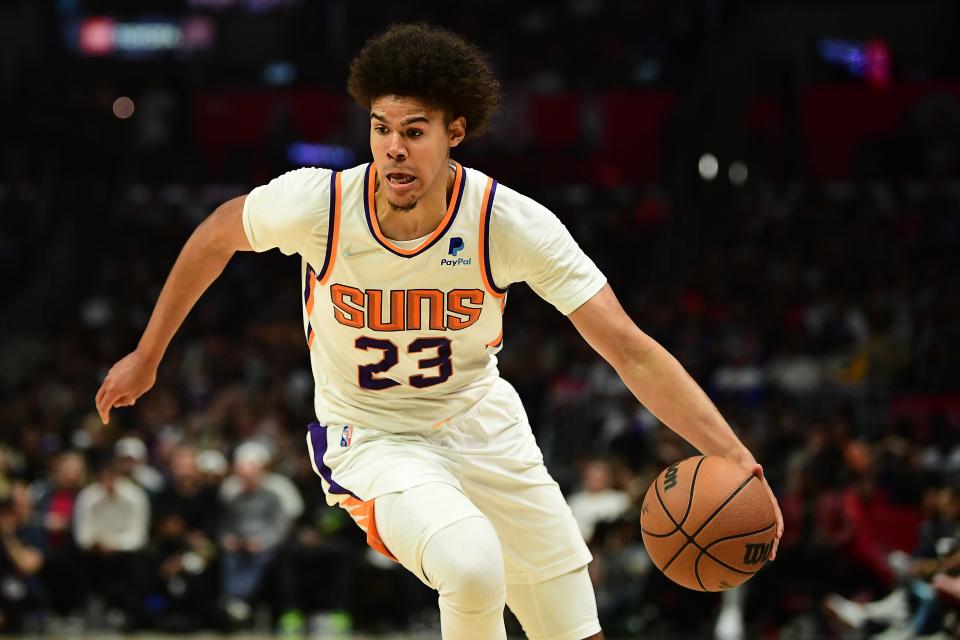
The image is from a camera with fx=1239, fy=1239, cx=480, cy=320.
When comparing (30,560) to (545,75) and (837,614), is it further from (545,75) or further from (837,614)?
(545,75)

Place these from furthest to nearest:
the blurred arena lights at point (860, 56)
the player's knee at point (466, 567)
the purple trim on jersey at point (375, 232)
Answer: the blurred arena lights at point (860, 56) → the purple trim on jersey at point (375, 232) → the player's knee at point (466, 567)

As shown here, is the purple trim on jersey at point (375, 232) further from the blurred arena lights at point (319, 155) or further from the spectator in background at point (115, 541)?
the blurred arena lights at point (319, 155)

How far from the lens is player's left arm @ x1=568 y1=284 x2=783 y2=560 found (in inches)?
169

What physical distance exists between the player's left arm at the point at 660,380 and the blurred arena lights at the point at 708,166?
13713 mm

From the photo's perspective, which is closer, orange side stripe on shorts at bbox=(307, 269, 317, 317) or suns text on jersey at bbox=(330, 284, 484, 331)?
suns text on jersey at bbox=(330, 284, 484, 331)

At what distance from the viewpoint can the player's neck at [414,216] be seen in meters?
4.30

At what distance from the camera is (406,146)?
4.17 metres

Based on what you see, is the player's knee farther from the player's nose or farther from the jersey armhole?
the player's nose

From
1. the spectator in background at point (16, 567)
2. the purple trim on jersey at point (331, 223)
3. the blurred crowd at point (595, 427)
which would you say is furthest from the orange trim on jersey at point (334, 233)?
the spectator in background at point (16, 567)

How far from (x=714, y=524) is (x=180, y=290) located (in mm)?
2087

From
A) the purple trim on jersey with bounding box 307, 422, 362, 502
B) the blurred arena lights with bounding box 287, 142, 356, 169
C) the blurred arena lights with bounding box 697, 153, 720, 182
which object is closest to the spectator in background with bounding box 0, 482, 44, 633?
the purple trim on jersey with bounding box 307, 422, 362, 502

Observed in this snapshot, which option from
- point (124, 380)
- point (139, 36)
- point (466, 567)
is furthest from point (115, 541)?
point (139, 36)

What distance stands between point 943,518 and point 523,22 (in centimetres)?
1491

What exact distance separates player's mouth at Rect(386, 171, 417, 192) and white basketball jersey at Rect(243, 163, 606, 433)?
6.1 inches
